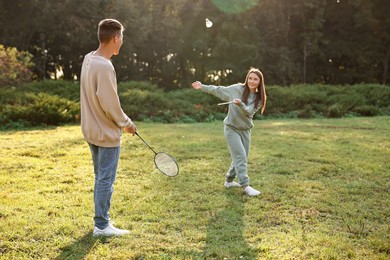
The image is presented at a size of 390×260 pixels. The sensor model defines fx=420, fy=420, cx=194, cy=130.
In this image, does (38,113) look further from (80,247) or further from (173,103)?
(80,247)

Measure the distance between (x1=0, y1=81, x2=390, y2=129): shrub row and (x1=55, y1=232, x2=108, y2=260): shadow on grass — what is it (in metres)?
10.7

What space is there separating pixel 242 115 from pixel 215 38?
89.5ft

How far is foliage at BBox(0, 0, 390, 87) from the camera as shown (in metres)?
27.1

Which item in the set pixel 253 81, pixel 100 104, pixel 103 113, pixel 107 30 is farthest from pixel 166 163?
pixel 253 81

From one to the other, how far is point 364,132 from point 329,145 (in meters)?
3.22

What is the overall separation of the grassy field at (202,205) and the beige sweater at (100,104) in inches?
43.6

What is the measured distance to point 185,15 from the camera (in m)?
32.8

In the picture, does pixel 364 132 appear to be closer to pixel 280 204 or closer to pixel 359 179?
pixel 359 179

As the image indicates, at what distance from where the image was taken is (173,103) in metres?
19.1

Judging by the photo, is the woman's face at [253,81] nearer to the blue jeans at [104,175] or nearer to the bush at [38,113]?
the blue jeans at [104,175]

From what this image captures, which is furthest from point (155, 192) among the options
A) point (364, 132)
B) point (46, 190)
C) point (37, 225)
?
point (364, 132)

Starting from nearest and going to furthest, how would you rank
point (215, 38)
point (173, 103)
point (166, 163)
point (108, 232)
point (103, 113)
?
point (103, 113)
point (108, 232)
point (166, 163)
point (173, 103)
point (215, 38)

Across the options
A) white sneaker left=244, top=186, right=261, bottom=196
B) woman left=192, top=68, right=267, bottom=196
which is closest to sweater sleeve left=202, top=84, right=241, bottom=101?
woman left=192, top=68, right=267, bottom=196

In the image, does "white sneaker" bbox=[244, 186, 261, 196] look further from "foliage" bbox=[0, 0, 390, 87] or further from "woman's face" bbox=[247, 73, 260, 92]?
"foliage" bbox=[0, 0, 390, 87]
